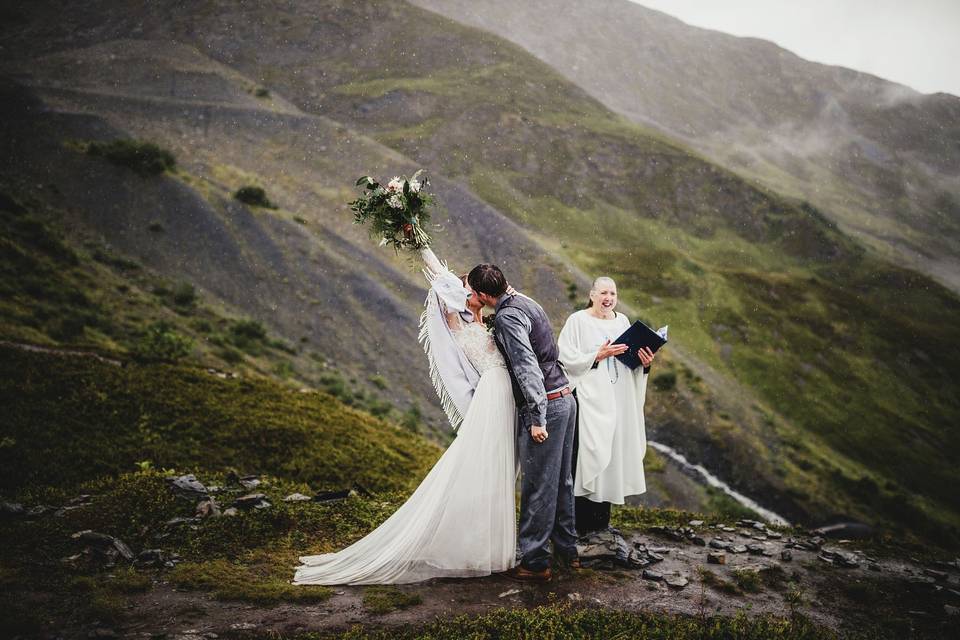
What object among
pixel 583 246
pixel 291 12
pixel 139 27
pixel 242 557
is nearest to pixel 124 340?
pixel 242 557

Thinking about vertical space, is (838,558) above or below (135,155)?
below

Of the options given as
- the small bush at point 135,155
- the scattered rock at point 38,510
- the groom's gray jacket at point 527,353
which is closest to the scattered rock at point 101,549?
the scattered rock at point 38,510

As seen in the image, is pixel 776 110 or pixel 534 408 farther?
pixel 776 110

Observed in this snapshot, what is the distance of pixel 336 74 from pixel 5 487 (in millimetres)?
73461

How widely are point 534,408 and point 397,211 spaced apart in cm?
281

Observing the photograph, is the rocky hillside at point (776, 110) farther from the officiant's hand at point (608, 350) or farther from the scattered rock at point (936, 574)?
the officiant's hand at point (608, 350)

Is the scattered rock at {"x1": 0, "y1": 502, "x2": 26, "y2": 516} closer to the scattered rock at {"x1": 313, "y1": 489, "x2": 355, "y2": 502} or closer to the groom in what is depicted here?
the scattered rock at {"x1": 313, "y1": 489, "x2": 355, "y2": 502}

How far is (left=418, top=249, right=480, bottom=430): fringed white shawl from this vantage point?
650 cm

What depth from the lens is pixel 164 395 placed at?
1196 cm

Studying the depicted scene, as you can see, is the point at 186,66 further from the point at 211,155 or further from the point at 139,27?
the point at 211,155

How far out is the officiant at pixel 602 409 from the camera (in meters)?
7.52

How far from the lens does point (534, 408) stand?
20.3 ft

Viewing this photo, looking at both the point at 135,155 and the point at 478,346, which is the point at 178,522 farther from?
the point at 135,155

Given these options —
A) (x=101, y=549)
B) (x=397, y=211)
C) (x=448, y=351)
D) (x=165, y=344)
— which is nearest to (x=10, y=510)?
(x=101, y=549)
